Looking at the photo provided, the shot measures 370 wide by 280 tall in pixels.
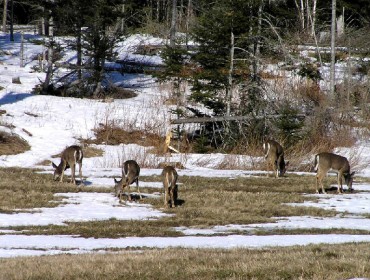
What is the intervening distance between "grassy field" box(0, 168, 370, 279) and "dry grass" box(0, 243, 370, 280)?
2 centimetres

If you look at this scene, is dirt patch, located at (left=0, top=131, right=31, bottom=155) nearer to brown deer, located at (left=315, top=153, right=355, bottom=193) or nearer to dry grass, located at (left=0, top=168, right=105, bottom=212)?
dry grass, located at (left=0, top=168, right=105, bottom=212)

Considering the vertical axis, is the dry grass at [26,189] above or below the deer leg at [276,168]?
below

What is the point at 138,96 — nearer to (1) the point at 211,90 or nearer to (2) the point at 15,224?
(1) the point at 211,90

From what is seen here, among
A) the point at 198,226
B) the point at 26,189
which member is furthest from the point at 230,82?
the point at 198,226

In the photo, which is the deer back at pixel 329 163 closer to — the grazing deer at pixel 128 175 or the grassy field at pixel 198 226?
the grassy field at pixel 198 226

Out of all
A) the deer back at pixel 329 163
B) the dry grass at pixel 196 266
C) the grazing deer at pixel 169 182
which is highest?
the deer back at pixel 329 163

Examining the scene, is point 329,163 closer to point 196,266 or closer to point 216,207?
point 216,207

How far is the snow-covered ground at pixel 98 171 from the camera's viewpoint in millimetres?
16891

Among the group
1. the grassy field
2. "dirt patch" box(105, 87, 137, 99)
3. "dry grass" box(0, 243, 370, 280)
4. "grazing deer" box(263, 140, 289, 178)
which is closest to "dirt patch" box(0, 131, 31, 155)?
the grassy field

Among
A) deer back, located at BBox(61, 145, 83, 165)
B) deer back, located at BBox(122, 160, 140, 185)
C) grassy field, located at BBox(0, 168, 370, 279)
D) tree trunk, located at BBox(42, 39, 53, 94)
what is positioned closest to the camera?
grassy field, located at BBox(0, 168, 370, 279)

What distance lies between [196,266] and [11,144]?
80.1 feet

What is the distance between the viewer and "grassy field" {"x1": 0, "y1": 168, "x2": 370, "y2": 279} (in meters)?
12.1

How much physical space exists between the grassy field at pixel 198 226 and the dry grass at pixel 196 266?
0.05 feet

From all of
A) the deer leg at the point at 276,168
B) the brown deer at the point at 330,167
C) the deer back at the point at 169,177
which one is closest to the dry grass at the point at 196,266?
the deer back at the point at 169,177
